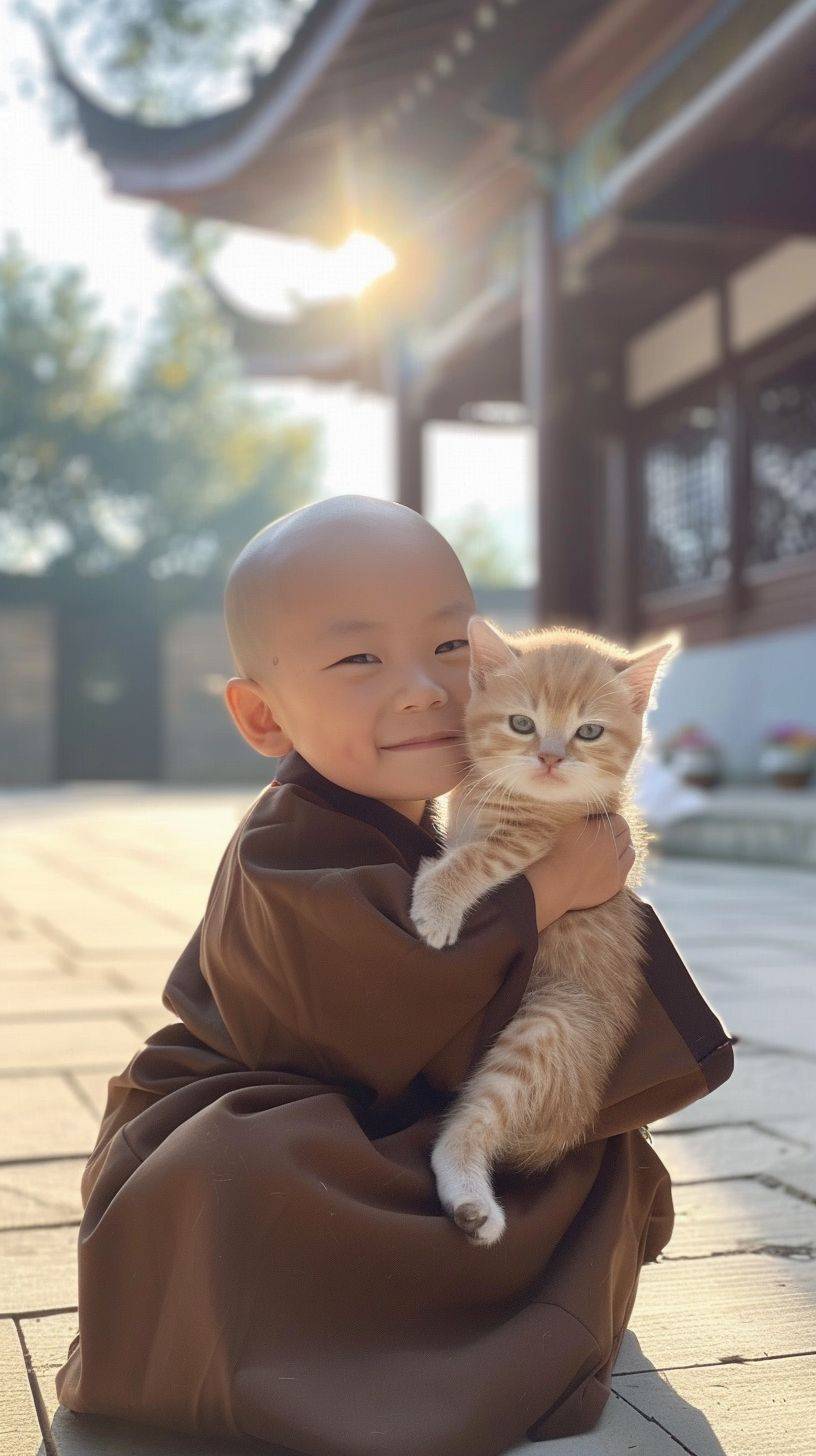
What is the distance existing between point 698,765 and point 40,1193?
763 cm

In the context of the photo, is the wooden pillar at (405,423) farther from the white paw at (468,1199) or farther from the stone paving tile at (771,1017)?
the white paw at (468,1199)

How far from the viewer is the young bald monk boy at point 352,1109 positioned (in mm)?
1365

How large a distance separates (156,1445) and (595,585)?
7.69m

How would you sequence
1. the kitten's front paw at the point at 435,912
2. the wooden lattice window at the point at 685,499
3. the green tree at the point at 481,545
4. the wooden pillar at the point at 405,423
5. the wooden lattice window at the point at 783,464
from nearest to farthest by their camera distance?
the kitten's front paw at the point at 435,912 → the wooden lattice window at the point at 783,464 → the wooden lattice window at the point at 685,499 → the wooden pillar at the point at 405,423 → the green tree at the point at 481,545

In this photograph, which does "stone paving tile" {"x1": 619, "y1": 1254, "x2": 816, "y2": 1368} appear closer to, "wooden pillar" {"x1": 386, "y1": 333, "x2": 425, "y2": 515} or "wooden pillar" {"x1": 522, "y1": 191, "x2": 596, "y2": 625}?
"wooden pillar" {"x1": 522, "y1": 191, "x2": 596, "y2": 625}

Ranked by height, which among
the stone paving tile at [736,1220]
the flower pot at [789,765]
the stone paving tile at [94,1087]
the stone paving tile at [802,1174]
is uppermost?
the stone paving tile at [736,1220]

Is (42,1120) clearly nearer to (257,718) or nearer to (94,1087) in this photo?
(94,1087)

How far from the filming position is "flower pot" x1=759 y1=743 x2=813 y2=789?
8.34 metres

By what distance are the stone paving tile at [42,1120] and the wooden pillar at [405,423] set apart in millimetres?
7889

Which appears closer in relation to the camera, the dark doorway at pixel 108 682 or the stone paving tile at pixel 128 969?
the stone paving tile at pixel 128 969

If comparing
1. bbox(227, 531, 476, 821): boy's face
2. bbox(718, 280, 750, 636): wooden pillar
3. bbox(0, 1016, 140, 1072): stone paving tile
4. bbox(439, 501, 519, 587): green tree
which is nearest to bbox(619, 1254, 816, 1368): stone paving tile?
bbox(227, 531, 476, 821): boy's face

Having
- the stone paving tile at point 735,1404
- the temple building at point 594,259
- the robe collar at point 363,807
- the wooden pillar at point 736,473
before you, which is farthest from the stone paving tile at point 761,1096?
the wooden pillar at point 736,473

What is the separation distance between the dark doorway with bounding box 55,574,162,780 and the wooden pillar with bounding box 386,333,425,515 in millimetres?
9885

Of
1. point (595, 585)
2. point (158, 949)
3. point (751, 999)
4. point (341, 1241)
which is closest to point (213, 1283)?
point (341, 1241)
